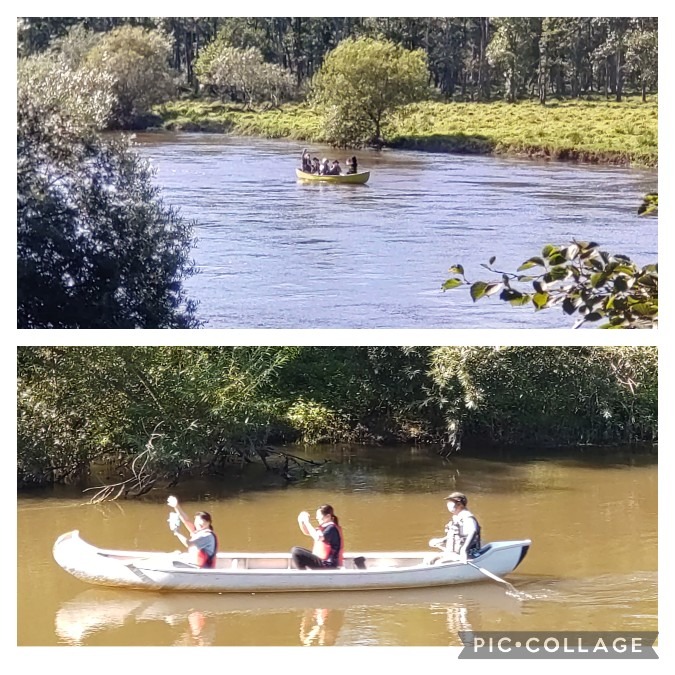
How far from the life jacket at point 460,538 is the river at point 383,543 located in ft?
Result: 0.85

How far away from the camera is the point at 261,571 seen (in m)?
6.64

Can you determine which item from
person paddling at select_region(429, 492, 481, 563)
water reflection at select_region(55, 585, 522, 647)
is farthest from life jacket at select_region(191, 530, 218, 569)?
person paddling at select_region(429, 492, 481, 563)

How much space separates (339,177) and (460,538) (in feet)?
11.8

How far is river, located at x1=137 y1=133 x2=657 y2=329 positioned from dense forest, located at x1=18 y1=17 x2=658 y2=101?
2.70 ft

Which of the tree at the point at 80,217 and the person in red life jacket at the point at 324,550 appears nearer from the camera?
the person in red life jacket at the point at 324,550

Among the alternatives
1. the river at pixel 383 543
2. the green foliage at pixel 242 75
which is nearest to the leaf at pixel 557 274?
the river at pixel 383 543

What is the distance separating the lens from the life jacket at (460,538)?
685 centimetres

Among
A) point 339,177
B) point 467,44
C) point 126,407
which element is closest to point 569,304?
point 467,44

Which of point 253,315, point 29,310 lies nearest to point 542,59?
point 253,315

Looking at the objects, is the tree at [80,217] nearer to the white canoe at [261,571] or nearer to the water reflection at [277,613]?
the white canoe at [261,571]

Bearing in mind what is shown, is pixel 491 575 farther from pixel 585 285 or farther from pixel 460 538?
pixel 585 285

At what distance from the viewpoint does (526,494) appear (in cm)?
894

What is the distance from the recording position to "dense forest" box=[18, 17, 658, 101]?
774 cm
